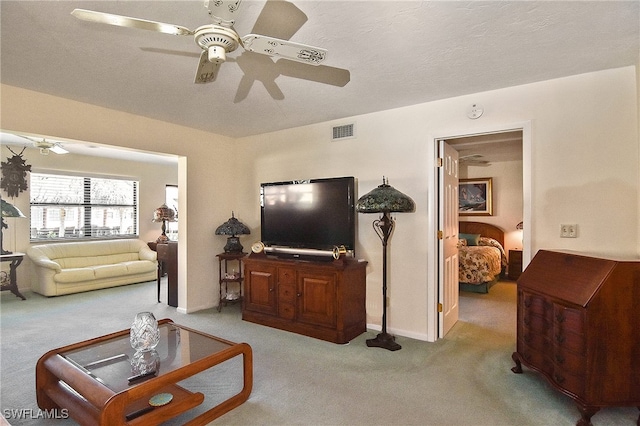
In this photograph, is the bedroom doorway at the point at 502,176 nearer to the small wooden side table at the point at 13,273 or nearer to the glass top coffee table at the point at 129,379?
the glass top coffee table at the point at 129,379

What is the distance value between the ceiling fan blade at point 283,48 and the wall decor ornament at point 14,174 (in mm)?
5856

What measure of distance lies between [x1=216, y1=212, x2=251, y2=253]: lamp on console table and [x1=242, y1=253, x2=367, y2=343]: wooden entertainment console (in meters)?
0.55

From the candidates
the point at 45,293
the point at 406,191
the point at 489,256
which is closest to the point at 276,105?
the point at 406,191

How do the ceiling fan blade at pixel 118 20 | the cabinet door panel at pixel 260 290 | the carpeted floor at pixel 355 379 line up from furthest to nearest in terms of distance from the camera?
1. the cabinet door panel at pixel 260 290
2. the carpeted floor at pixel 355 379
3. the ceiling fan blade at pixel 118 20

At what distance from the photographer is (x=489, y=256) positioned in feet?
17.6

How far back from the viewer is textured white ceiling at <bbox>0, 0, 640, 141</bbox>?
183cm

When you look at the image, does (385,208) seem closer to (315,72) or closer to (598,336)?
(315,72)

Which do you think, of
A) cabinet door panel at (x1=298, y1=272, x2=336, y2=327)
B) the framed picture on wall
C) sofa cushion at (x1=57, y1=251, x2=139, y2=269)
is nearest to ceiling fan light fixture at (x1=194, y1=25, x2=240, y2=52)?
cabinet door panel at (x1=298, y1=272, x2=336, y2=327)

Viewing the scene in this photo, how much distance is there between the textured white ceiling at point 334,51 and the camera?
6.01ft

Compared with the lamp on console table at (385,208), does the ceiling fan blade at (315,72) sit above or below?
above

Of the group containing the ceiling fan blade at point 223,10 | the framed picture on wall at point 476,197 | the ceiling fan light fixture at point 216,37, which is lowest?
the framed picture on wall at point 476,197

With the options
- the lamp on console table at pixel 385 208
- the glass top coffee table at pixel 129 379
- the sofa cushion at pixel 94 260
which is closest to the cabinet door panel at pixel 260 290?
the lamp on console table at pixel 385 208

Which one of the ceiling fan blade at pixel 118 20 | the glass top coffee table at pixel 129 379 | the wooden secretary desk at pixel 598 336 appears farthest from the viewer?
the wooden secretary desk at pixel 598 336

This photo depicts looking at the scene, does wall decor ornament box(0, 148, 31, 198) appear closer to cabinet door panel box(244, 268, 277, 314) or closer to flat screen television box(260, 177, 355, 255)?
flat screen television box(260, 177, 355, 255)
